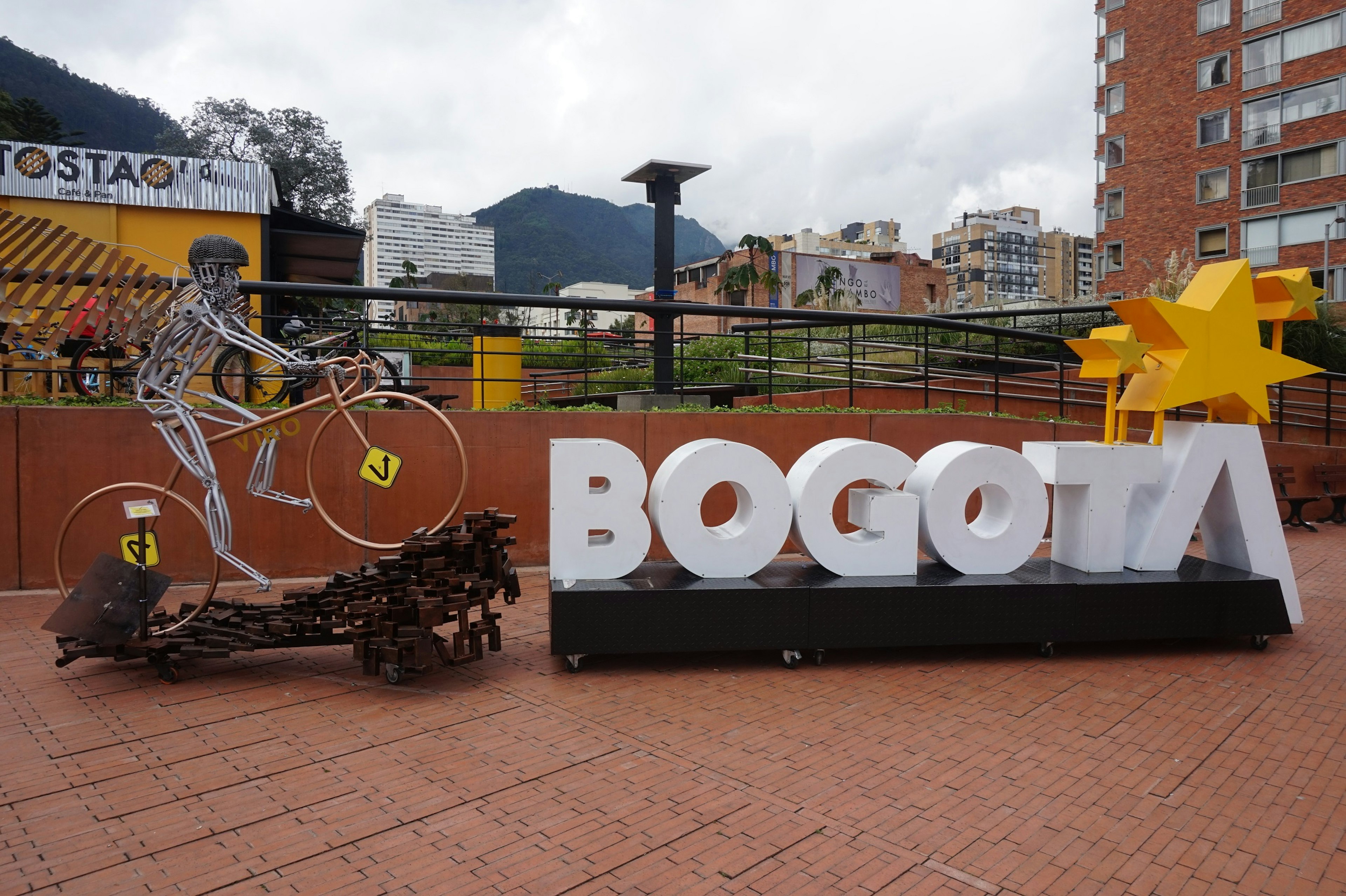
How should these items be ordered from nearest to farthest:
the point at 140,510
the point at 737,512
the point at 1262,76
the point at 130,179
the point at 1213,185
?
the point at 140,510, the point at 737,512, the point at 130,179, the point at 1262,76, the point at 1213,185

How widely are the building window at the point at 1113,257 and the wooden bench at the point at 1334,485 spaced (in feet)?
95.5

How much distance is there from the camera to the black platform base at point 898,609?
5.92 m

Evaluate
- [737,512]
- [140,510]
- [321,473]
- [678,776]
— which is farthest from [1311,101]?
[140,510]

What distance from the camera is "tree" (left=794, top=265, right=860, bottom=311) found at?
3716 centimetres

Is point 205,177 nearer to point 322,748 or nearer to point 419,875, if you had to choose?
point 322,748

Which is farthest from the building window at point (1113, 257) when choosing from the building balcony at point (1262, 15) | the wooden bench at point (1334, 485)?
the wooden bench at point (1334, 485)

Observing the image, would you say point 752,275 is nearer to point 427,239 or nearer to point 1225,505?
Answer: point 1225,505

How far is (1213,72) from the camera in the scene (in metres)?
36.1

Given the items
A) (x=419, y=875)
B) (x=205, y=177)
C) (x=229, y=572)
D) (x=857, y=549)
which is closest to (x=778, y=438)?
(x=857, y=549)

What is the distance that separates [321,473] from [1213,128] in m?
40.9

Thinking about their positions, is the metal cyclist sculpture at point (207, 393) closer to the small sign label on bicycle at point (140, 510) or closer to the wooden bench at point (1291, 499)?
the small sign label on bicycle at point (140, 510)

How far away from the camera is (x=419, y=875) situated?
133 inches

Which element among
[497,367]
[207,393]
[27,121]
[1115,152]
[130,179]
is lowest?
[207,393]

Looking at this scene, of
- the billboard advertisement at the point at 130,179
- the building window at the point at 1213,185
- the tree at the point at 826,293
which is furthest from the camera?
the tree at the point at 826,293
